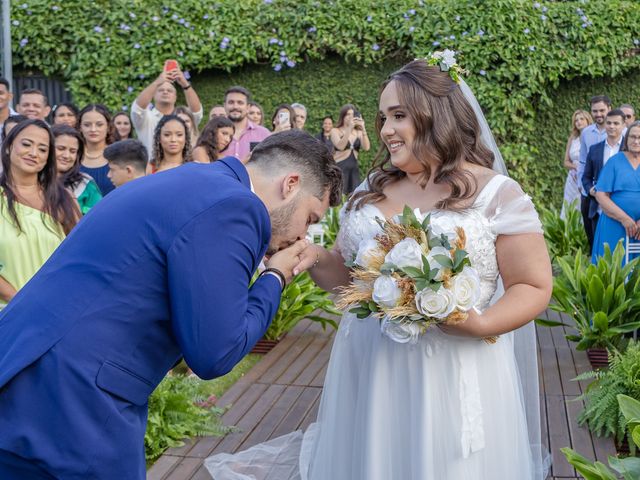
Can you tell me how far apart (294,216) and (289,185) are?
103 mm

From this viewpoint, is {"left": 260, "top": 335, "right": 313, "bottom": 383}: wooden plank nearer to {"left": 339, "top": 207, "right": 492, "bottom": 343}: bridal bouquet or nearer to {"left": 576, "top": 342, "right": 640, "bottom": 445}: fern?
{"left": 576, "top": 342, "right": 640, "bottom": 445}: fern

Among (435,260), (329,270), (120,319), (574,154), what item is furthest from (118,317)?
(574,154)

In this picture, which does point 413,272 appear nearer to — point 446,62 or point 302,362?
point 446,62

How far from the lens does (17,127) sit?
486 centimetres

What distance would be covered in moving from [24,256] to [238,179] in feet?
8.46

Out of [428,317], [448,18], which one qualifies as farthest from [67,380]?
[448,18]

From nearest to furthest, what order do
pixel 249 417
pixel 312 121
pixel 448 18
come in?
pixel 249 417 < pixel 448 18 < pixel 312 121

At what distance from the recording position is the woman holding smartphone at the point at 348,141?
39.1 feet

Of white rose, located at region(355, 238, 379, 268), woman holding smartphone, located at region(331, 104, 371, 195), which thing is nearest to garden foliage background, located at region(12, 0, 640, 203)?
woman holding smartphone, located at region(331, 104, 371, 195)

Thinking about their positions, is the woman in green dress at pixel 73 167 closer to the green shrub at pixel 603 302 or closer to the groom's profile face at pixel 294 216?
the green shrub at pixel 603 302

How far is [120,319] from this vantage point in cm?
212

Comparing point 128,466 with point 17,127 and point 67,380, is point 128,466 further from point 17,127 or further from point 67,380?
point 17,127

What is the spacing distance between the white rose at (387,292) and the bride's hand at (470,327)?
0.74ft

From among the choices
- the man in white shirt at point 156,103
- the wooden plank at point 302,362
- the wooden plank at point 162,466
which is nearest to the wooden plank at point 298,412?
the wooden plank at point 302,362
